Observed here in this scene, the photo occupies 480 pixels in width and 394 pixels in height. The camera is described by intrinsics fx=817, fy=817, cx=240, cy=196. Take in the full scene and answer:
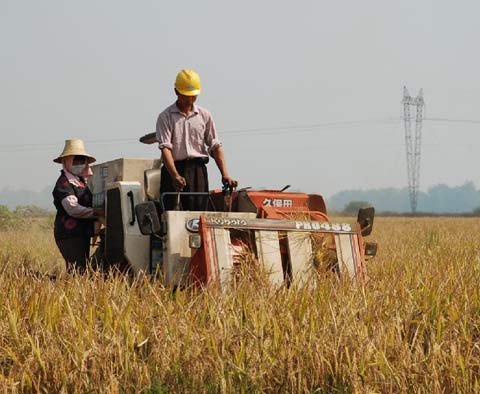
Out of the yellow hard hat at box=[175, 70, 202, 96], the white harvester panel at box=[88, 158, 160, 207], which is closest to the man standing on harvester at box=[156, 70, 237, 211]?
the yellow hard hat at box=[175, 70, 202, 96]

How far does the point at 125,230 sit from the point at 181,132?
3.28 ft

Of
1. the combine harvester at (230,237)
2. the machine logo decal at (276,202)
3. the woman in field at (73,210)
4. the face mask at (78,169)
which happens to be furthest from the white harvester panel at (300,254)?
the face mask at (78,169)

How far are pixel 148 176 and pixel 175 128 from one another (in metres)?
0.67

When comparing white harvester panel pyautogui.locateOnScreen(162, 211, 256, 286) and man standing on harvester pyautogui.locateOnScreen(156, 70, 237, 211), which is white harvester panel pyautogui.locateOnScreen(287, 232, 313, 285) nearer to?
white harvester panel pyautogui.locateOnScreen(162, 211, 256, 286)

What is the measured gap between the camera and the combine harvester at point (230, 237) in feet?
20.0

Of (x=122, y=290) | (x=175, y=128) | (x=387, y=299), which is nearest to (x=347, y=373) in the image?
(x=387, y=299)

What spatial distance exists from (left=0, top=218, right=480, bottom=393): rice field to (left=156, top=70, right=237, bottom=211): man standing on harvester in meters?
1.86

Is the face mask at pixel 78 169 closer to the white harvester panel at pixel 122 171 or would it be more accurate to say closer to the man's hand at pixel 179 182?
the white harvester panel at pixel 122 171

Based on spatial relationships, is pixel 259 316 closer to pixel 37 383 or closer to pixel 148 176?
pixel 37 383

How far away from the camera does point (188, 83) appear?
714 cm

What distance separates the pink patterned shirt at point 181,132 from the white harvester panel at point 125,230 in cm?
50

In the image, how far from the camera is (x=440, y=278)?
6203mm

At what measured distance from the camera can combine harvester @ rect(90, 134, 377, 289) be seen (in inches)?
240

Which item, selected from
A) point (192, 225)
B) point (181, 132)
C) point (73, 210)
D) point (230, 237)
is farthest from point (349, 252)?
point (73, 210)
